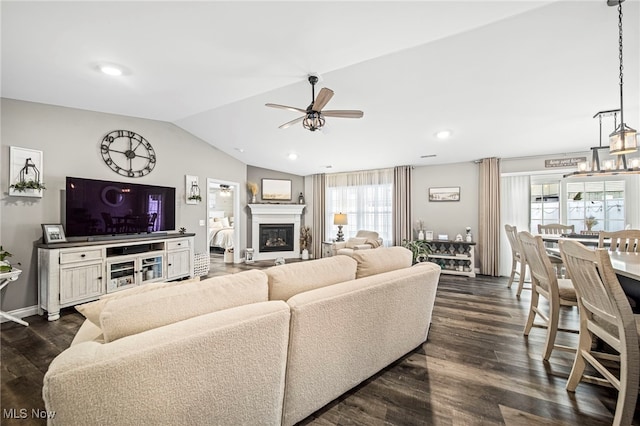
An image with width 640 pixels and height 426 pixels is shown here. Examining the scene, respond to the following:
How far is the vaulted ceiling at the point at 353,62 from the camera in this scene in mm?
1938

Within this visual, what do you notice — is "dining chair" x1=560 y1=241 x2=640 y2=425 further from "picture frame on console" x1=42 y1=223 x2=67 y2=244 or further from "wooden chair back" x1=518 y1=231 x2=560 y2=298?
"picture frame on console" x1=42 y1=223 x2=67 y2=244

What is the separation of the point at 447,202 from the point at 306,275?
4.93 meters

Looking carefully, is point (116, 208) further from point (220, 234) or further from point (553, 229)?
point (553, 229)

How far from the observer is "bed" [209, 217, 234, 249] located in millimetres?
7105

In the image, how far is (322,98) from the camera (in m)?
2.56

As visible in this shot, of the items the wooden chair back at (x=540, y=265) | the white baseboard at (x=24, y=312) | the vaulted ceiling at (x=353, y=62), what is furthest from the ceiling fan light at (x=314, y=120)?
the white baseboard at (x=24, y=312)

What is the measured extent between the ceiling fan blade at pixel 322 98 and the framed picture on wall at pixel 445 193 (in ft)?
13.1

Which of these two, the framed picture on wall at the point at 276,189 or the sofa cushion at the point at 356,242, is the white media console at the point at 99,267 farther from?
the sofa cushion at the point at 356,242

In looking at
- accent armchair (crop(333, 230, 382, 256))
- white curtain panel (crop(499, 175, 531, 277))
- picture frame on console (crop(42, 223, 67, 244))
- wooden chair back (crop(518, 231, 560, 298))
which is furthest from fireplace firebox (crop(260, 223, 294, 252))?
wooden chair back (crop(518, 231, 560, 298))

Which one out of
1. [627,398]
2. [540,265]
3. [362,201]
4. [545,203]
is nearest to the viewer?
[627,398]

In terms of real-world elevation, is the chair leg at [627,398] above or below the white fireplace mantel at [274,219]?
below

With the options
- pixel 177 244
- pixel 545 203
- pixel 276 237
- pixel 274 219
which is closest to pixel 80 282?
pixel 177 244

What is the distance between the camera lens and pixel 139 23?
1991 millimetres

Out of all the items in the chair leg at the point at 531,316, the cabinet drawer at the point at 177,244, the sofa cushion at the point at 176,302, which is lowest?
the chair leg at the point at 531,316
